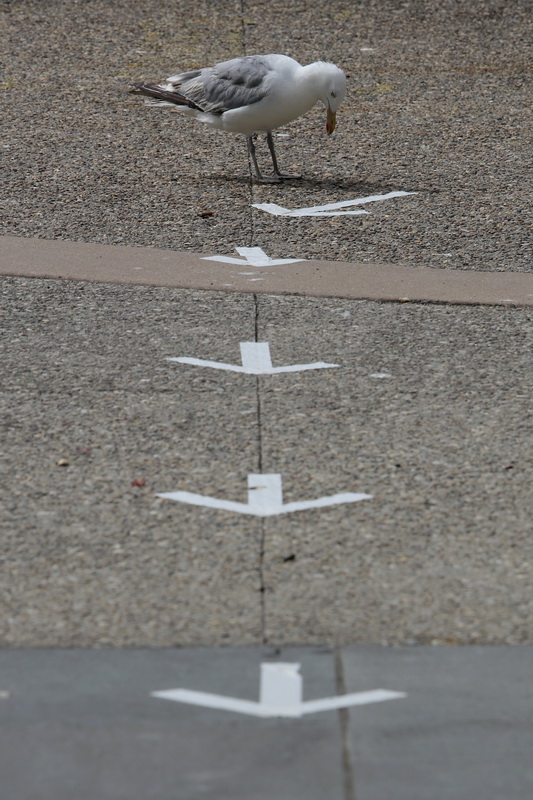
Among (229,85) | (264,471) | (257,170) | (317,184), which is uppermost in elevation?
(229,85)

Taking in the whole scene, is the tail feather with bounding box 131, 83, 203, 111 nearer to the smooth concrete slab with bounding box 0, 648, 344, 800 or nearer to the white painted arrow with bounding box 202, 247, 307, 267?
the white painted arrow with bounding box 202, 247, 307, 267

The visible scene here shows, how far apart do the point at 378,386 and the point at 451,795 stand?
2712 mm

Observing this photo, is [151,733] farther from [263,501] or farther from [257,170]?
[257,170]

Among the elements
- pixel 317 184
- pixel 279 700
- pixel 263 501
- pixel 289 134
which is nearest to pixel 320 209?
pixel 317 184

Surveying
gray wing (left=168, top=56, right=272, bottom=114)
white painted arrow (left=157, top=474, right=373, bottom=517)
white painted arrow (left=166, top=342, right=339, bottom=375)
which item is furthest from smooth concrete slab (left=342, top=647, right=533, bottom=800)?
gray wing (left=168, top=56, right=272, bottom=114)

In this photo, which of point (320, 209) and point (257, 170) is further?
point (257, 170)

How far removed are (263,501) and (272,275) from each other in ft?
9.05

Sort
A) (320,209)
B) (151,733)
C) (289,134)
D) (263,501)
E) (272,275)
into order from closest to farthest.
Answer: (151,733) → (263,501) → (272,275) → (320,209) → (289,134)

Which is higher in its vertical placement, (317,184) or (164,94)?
A: (164,94)

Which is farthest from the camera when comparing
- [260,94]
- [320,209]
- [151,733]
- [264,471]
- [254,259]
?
[260,94]

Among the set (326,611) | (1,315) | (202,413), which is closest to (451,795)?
(326,611)

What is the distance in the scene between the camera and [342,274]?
689cm

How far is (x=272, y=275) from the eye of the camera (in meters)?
6.85

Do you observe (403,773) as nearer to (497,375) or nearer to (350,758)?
(350,758)
